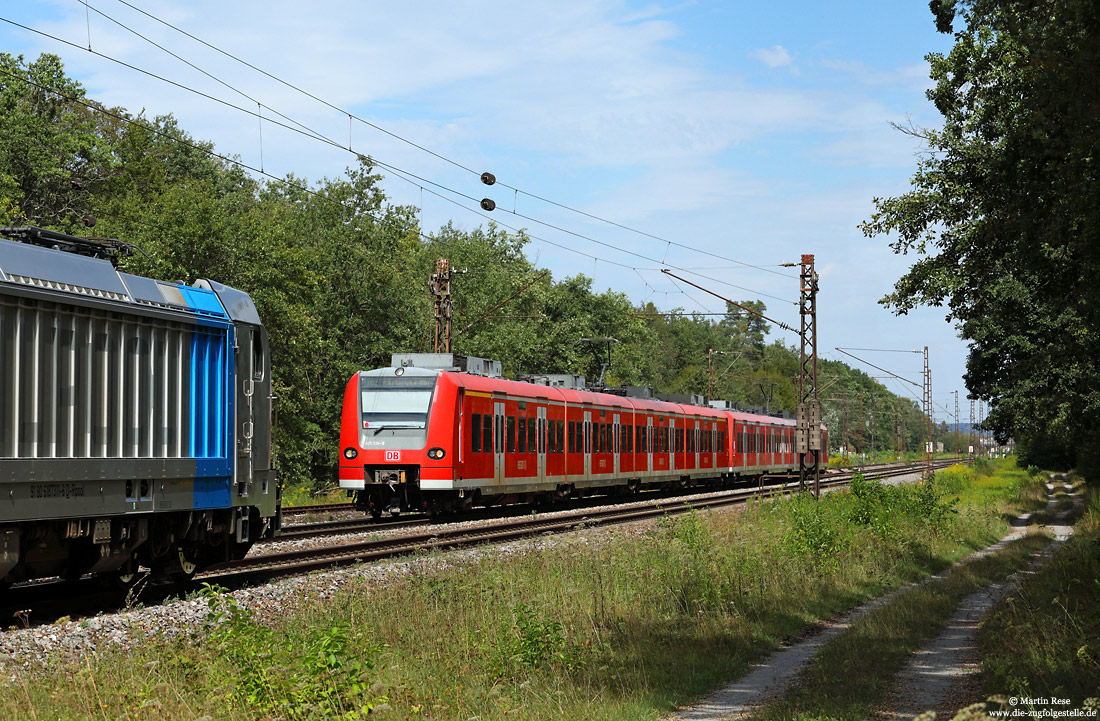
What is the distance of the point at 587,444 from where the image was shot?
35.5 m

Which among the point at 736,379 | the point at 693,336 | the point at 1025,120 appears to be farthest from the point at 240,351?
the point at 693,336

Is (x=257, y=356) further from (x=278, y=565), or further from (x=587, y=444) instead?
(x=587, y=444)

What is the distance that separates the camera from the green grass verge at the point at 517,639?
27.5 ft

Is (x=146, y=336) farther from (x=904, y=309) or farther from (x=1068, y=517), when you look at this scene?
(x=1068, y=517)

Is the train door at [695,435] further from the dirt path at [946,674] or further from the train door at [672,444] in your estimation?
the dirt path at [946,674]

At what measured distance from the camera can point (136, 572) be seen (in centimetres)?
1393

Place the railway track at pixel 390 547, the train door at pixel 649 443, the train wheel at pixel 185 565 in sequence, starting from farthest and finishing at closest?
the train door at pixel 649 443 → the railway track at pixel 390 547 → the train wheel at pixel 185 565

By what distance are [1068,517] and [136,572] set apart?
3323 cm

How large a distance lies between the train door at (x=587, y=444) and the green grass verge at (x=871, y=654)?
16400mm

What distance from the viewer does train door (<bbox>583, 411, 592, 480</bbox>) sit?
116 feet

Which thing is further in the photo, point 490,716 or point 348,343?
point 348,343

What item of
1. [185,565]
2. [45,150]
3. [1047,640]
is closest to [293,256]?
[45,150]

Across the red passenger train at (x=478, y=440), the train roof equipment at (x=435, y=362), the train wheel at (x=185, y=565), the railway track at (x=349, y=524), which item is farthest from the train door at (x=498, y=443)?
the train wheel at (x=185, y=565)

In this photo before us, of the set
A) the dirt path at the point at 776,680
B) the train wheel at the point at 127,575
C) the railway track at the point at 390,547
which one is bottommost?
the dirt path at the point at 776,680
